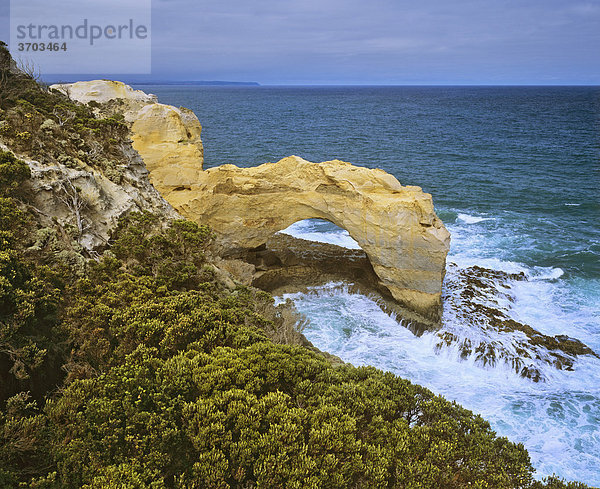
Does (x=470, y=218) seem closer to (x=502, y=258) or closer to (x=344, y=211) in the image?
(x=502, y=258)

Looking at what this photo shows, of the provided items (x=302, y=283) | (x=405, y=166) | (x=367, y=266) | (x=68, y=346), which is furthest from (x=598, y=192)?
(x=68, y=346)

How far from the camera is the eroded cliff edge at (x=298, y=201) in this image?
19.4 m

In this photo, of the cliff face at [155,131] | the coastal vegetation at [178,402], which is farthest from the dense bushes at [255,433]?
the cliff face at [155,131]

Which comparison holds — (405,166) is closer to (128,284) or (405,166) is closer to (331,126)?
(331,126)

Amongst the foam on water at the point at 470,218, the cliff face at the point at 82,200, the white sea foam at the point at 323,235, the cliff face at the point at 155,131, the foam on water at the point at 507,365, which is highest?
the cliff face at the point at 155,131

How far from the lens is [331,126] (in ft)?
264

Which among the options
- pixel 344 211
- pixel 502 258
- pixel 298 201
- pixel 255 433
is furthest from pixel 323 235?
pixel 255 433

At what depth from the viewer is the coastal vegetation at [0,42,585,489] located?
21.5 feet

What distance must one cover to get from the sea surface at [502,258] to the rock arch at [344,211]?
2.12 meters

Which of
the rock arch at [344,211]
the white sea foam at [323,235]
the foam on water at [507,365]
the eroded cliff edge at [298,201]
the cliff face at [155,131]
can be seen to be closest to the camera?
the foam on water at [507,365]

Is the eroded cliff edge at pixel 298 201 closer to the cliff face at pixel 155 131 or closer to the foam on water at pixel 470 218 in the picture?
the cliff face at pixel 155 131

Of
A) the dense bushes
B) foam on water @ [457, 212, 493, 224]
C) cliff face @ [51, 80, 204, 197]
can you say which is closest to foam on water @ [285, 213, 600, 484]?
foam on water @ [457, 212, 493, 224]

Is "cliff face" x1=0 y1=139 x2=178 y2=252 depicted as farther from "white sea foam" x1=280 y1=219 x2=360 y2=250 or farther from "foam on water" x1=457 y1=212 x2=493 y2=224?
"foam on water" x1=457 y1=212 x2=493 y2=224

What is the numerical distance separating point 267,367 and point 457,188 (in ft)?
119
